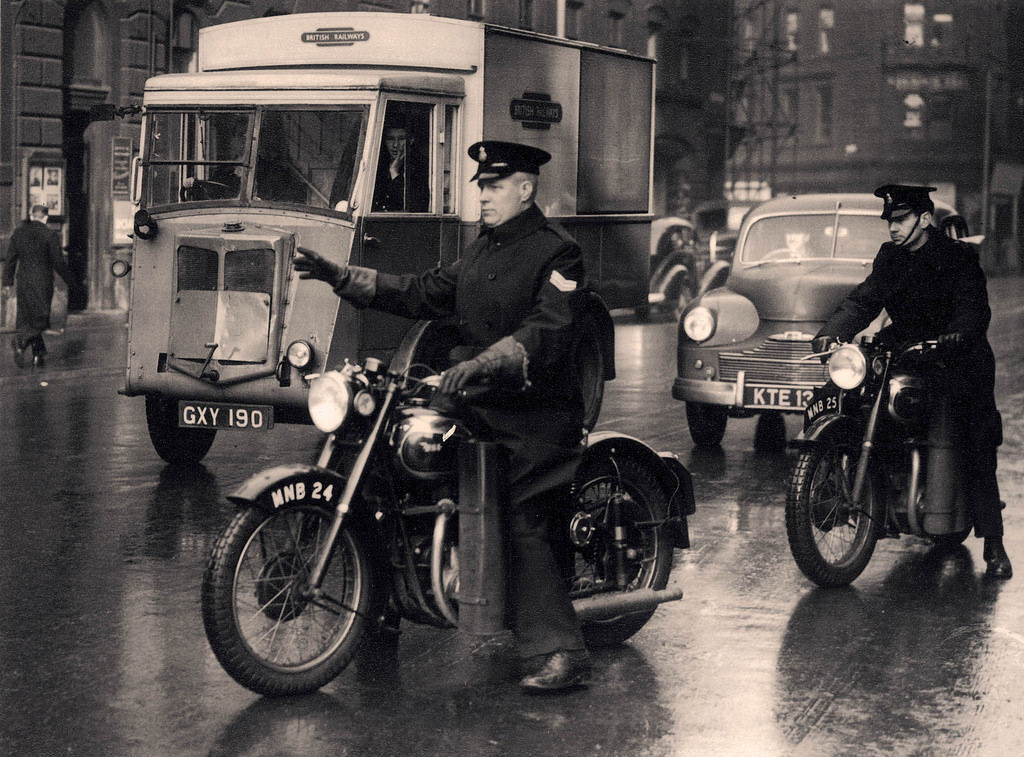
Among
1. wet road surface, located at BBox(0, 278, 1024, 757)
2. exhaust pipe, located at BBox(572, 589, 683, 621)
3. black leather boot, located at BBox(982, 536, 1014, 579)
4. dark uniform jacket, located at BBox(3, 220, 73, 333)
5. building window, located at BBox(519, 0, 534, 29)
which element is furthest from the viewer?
building window, located at BBox(519, 0, 534, 29)

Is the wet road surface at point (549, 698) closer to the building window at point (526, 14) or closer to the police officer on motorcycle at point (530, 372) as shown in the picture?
the police officer on motorcycle at point (530, 372)

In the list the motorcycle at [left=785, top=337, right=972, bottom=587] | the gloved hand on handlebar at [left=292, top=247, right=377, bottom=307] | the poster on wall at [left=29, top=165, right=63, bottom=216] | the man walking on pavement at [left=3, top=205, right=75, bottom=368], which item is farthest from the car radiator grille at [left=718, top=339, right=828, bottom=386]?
the poster on wall at [left=29, top=165, right=63, bottom=216]

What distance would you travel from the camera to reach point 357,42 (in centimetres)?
1149

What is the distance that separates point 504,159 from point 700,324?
21.4 feet

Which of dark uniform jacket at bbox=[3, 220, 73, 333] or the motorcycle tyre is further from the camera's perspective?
dark uniform jacket at bbox=[3, 220, 73, 333]

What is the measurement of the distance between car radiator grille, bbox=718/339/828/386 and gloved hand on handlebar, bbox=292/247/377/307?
20.2 feet

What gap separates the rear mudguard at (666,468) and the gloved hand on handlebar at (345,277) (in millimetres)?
983

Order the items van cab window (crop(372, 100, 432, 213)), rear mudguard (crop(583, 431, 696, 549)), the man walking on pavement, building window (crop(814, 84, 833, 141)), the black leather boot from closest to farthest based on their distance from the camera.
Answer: rear mudguard (crop(583, 431, 696, 549)) < the black leather boot < van cab window (crop(372, 100, 432, 213)) < the man walking on pavement < building window (crop(814, 84, 833, 141))

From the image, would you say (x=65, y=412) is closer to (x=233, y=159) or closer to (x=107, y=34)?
(x=233, y=159)

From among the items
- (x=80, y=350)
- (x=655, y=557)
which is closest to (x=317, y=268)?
(x=655, y=557)

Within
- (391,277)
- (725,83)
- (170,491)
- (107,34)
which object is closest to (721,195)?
(725,83)

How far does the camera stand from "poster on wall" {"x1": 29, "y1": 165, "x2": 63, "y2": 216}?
931 inches

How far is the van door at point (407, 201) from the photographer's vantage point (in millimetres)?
10492

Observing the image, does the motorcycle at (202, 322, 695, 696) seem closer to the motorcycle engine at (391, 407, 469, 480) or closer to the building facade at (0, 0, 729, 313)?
the motorcycle engine at (391, 407, 469, 480)
